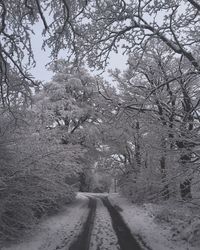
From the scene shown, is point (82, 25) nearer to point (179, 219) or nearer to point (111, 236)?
point (111, 236)

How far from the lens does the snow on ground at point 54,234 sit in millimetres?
9094

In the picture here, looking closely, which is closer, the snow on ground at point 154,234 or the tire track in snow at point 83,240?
the tire track in snow at point 83,240

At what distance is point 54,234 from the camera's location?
1097 cm

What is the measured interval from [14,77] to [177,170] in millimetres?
5515

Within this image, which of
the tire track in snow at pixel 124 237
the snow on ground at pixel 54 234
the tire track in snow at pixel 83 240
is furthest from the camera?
the snow on ground at pixel 54 234

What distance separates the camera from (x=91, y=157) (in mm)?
23750

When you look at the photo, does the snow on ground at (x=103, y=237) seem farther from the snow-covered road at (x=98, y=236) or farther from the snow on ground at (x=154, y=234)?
the snow on ground at (x=154, y=234)

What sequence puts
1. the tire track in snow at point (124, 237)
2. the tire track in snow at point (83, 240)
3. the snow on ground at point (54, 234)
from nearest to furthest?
the tire track in snow at point (83, 240) → the tire track in snow at point (124, 237) → the snow on ground at point (54, 234)

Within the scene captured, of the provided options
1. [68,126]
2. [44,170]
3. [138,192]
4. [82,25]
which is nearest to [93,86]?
[68,126]

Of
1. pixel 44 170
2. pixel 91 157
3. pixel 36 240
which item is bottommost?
pixel 36 240

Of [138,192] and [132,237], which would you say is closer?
[132,237]

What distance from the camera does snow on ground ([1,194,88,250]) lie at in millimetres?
9094

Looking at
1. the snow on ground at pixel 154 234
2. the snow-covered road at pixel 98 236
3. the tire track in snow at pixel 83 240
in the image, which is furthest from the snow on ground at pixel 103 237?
the snow on ground at pixel 154 234

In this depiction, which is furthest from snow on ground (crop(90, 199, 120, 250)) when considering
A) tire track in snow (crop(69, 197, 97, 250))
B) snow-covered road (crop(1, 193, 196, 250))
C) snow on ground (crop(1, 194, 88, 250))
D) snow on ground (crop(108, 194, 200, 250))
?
snow on ground (crop(108, 194, 200, 250))
